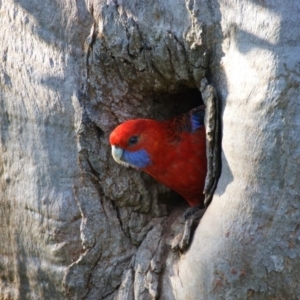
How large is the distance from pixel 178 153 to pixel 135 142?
326 mm

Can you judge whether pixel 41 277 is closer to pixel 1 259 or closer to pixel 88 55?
pixel 1 259

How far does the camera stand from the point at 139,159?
12.5 feet

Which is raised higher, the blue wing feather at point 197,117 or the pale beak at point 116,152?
the blue wing feather at point 197,117

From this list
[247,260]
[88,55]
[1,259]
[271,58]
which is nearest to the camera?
[271,58]

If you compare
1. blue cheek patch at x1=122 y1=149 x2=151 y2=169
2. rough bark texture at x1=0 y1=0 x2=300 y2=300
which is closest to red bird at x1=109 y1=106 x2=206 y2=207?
blue cheek patch at x1=122 y1=149 x2=151 y2=169

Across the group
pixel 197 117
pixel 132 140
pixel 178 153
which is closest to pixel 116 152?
pixel 132 140

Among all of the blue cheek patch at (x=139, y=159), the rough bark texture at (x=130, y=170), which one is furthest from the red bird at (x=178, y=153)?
the rough bark texture at (x=130, y=170)

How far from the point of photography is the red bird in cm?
382

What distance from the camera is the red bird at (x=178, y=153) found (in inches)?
150

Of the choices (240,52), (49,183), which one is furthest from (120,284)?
(240,52)

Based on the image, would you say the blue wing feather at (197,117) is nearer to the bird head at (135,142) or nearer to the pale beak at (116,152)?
the bird head at (135,142)

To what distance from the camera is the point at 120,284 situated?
146 inches

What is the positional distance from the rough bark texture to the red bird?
0.14m

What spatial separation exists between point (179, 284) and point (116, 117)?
1144mm
